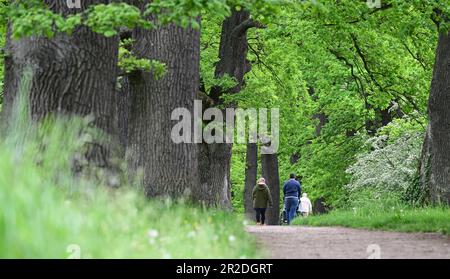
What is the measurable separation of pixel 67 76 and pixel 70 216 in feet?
14.5

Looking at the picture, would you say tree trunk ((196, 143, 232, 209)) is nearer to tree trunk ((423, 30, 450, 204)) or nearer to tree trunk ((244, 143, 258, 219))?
tree trunk ((423, 30, 450, 204))

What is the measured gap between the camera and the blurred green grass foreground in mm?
5465

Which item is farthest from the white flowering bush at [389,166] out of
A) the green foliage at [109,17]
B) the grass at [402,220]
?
the green foliage at [109,17]

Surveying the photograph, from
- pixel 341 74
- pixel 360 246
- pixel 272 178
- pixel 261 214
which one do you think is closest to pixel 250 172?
pixel 272 178

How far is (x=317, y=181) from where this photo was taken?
3419 cm

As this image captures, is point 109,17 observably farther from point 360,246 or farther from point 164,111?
point 164,111

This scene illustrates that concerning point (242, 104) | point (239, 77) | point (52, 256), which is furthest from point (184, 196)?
point (242, 104)

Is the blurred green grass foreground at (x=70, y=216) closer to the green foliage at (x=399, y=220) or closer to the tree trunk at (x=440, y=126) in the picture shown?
the green foliage at (x=399, y=220)

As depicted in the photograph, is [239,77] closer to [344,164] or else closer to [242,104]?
[242,104]

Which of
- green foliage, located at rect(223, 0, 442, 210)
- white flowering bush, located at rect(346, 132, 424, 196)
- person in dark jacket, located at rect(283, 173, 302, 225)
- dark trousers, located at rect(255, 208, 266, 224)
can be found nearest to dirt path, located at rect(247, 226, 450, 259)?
green foliage, located at rect(223, 0, 442, 210)

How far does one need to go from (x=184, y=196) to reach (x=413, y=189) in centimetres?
799

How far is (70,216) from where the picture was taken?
604 centimetres

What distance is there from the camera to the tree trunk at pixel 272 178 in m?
36.4
